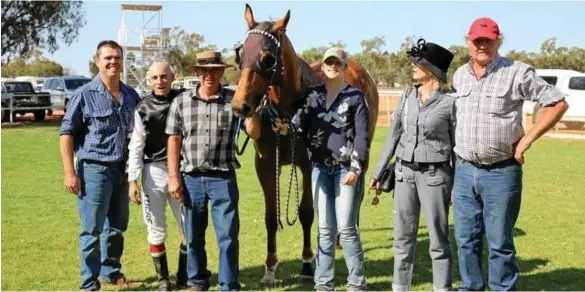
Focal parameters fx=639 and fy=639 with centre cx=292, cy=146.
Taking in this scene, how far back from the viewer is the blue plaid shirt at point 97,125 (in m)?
5.34

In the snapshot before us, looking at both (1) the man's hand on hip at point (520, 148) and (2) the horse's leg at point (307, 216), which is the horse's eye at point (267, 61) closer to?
(2) the horse's leg at point (307, 216)

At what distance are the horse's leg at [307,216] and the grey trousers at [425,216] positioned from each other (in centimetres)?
118

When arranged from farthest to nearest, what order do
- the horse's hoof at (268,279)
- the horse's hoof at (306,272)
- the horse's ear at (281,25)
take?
the horse's hoof at (306,272) < the horse's hoof at (268,279) < the horse's ear at (281,25)

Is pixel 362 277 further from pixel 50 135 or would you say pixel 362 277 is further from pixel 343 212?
pixel 50 135

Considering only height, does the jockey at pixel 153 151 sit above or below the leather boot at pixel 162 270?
A: above

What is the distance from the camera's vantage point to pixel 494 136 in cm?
457

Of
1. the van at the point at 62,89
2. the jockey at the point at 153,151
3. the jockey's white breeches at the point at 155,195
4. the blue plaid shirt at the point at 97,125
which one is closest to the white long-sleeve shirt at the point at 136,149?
the jockey at the point at 153,151

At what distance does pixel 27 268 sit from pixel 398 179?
3941 millimetres

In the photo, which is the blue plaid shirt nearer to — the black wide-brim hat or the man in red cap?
the black wide-brim hat

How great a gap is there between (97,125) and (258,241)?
3.07 meters

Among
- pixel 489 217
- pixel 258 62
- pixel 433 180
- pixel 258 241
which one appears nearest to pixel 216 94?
pixel 258 62

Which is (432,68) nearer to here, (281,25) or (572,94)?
(281,25)

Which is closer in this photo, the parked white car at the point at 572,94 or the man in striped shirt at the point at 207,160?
the man in striped shirt at the point at 207,160

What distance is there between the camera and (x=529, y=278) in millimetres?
6109
